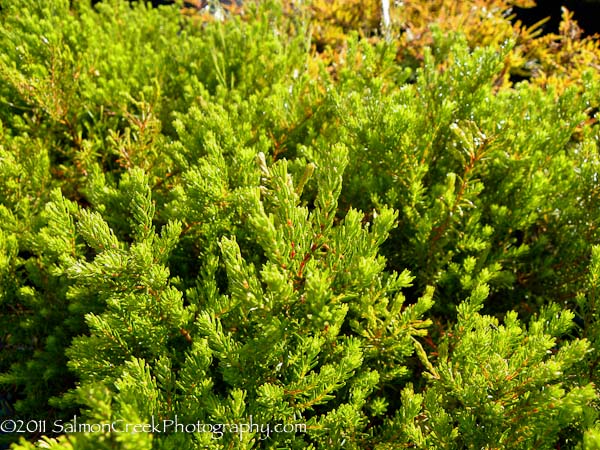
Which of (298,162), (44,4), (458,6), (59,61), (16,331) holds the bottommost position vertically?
(16,331)

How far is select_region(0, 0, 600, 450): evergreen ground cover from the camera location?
1.14 metres

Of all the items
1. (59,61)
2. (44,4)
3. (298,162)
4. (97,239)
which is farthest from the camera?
(44,4)

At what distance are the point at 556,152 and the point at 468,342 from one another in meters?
1.09

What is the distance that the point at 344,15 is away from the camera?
3.96m

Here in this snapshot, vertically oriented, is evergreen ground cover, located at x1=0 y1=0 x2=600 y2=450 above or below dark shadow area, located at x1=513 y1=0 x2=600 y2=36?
below

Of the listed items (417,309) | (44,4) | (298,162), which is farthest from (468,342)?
(44,4)

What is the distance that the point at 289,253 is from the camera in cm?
113

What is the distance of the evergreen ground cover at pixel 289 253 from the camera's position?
1136mm

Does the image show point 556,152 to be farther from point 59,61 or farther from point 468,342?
point 59,61

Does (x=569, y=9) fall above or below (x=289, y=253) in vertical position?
above

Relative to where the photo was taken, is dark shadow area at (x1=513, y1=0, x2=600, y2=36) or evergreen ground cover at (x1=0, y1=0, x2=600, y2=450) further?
dark shadow area at (x1=513, y1=0, x2=600, y2=36)

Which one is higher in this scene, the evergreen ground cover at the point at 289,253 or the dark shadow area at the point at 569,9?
the dark shadow area at the point at 569,9

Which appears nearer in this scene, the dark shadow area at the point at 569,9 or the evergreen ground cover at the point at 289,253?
the evergreen ground cover at the point at 289,253

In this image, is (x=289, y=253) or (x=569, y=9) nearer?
(x=289, y=253)
